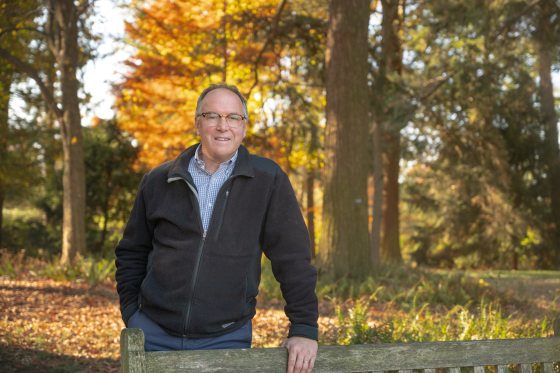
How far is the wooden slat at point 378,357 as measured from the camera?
2.50 m

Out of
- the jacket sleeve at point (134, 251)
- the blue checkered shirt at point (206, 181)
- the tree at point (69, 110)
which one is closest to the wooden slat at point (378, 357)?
the blue checkered shirt at point (206, 181)

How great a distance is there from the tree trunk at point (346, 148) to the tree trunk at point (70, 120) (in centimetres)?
479

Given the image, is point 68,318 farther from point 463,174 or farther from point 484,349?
point 463,174

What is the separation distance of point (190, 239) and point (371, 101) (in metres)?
12.7

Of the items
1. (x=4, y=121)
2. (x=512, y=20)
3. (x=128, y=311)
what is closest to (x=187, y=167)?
(x=128, y=311)

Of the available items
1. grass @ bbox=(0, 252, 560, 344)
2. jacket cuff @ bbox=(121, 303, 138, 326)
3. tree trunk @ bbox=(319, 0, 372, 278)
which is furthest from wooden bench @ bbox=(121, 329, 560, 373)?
tree trunk @ bbox=(319, 0, 372, 278)

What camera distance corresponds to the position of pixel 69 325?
28.3 ft

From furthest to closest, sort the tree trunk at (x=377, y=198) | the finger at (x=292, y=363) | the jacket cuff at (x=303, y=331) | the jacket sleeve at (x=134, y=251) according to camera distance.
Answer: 1. the tree trunk at (x=377, y=198)
2. the jacket sleeve at (x=134, y=251)
3. the jacket cuff at (x=303, y=331)
4. the finger at (x=292, y=363)

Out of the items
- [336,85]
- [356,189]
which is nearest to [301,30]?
[336,85]

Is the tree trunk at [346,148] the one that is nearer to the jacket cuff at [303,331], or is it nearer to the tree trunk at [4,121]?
the tree trunk at [4,121]

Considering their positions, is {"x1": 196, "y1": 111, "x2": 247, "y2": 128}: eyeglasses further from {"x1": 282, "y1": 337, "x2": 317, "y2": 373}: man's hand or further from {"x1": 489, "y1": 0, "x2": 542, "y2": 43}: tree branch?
{"x1": 489, "y1": 0, "x2": 542, "y2": 43}: tree branch

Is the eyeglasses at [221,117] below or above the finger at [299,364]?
above

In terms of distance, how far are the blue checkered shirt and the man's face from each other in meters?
0.03

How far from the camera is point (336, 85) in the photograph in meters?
11.6
